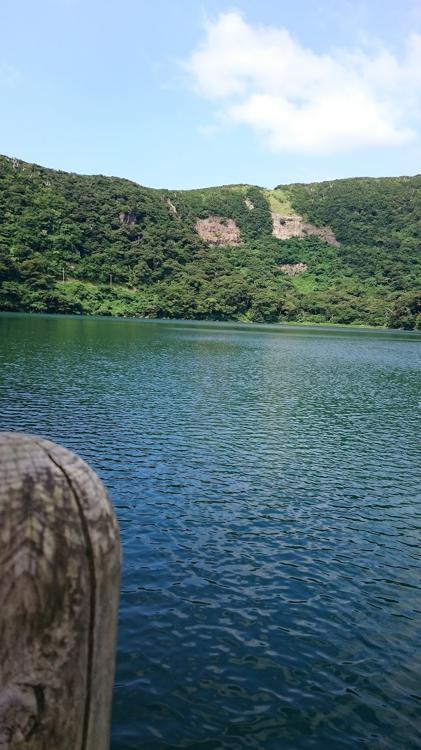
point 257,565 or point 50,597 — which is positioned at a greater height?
point 50,597

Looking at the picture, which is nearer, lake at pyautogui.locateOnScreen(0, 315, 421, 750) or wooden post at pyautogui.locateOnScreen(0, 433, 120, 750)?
wooden post at pyautogui.locateOnScreen(0, 433, 120, 750)

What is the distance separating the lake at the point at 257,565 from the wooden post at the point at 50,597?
8963 millimetres

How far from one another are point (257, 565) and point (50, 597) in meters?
15.6

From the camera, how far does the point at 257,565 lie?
16.8m

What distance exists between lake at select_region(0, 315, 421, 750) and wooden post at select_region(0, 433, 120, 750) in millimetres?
8963

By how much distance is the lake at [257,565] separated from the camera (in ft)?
34.7

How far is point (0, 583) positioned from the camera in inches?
86.8

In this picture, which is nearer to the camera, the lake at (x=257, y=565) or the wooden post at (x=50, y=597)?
the wooden post at (x=50, y=597)

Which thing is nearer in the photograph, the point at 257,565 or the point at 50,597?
the point at 50,597

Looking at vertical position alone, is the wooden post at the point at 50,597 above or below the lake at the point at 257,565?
above

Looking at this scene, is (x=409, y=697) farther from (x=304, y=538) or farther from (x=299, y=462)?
(x=299, y=462)

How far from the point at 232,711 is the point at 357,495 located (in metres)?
15.1

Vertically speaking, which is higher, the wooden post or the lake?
the wooden post

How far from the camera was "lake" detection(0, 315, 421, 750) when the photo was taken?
10.6 meters
